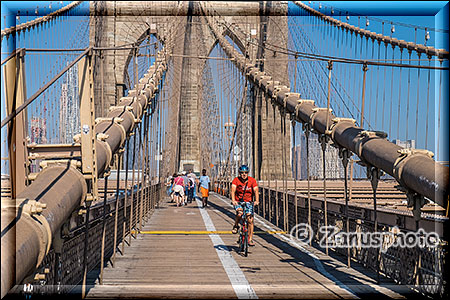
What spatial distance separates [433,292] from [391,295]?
514 mm

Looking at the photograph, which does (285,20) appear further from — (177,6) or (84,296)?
(84,296)

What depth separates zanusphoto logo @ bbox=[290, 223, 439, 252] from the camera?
587 centimetres

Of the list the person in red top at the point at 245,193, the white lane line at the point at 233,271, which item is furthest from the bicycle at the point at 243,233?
the white lane line at the point at 233,271

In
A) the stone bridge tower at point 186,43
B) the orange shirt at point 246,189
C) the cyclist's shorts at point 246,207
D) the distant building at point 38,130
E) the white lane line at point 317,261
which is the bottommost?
the white lane line at point 317,261

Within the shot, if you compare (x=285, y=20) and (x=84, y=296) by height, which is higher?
(x=285, y=20)

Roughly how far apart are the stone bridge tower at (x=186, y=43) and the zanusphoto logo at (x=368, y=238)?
17.9 meters

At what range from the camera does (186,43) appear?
40094 mm

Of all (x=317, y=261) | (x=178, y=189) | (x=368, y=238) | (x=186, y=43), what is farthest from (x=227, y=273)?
(x=186, y=43)

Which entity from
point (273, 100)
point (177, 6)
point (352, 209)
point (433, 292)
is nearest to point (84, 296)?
point (433, 292)

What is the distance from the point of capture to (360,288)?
6516 millimetres

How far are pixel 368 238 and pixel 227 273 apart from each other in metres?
1.91

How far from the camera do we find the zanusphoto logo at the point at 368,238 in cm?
587

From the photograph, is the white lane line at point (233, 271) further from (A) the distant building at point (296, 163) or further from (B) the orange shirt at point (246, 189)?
(A) the distant building at point (296, 163)

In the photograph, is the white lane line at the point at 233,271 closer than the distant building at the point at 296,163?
Yes
